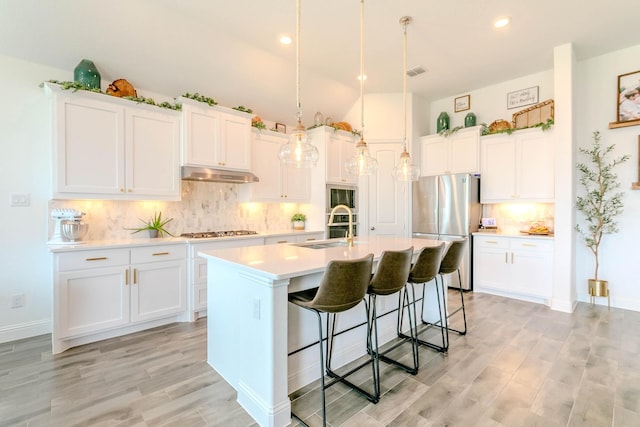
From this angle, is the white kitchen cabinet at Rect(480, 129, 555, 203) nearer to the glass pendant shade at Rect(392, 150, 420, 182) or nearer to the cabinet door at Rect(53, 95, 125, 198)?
the glass pendant shade at Rect(392, 150, 420, 182)

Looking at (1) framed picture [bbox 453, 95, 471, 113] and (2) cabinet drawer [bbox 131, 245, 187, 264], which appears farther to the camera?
(1) framed picture [bbox 453, 95, 471, 113]

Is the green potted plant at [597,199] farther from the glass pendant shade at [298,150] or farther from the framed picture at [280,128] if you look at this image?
the framed picture at [280,128]

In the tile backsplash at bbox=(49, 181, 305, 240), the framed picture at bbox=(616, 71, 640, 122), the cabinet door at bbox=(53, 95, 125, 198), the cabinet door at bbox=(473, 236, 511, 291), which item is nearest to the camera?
the cabinet door at bbox=(53, 95, 125, 198)

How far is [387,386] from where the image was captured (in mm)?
2139

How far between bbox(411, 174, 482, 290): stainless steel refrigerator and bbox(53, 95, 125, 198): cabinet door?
4.09m

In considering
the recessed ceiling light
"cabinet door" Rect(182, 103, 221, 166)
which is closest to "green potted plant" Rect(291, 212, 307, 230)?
"cabinet door" Rect(182, 103, 221, 166)

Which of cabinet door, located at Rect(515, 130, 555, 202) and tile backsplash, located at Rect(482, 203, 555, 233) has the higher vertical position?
cabinet door, located at Rect(515, 130, 555, 202)

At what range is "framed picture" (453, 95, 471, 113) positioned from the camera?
5.11 m

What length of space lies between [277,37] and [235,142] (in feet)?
4.30

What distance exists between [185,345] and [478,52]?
4.62m

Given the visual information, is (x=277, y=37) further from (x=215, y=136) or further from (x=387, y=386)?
(x=387, y=386)

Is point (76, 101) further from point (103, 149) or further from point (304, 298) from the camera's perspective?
point (304, 298)

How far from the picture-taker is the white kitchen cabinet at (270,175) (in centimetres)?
429

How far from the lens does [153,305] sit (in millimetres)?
3139
